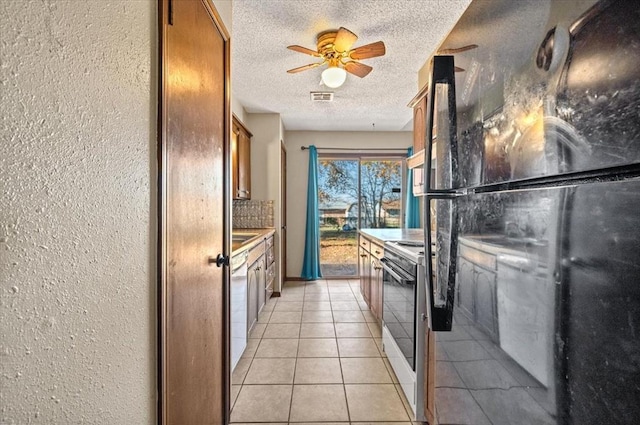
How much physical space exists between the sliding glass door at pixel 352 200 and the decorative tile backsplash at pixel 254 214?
47.7 inches

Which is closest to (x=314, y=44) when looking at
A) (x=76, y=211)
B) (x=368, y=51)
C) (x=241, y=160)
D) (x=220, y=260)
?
(x=368, y=51)

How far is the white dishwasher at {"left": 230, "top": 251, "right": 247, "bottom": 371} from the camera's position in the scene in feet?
6.87

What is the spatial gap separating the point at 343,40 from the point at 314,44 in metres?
0.37

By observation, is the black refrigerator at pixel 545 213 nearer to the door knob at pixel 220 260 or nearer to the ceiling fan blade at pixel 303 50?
the door knob at pixel 220 260

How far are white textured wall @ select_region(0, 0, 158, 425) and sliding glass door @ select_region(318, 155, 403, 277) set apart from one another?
180 inches

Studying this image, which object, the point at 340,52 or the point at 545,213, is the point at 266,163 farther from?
the point at 545,213

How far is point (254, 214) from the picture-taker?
445 centimetres

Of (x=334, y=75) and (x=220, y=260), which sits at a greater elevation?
(x=334, y=75)

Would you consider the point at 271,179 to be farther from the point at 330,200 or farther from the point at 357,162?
the point at 357,162

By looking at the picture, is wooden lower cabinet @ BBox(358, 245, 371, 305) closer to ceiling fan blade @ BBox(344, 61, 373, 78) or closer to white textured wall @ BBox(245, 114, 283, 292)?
white textured wall @ BBox(245, 114, 283, 292)

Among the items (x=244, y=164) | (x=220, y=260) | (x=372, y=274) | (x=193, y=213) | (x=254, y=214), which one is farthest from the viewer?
A: (x=254, y=214)

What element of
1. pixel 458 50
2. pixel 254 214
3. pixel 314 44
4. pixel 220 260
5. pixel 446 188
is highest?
pixel 314 44

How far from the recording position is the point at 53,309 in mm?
574

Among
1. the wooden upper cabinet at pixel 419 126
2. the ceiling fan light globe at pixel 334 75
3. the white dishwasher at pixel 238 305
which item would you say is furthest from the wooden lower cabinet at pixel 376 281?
the ceiling fan light globe at pixel 334 75
